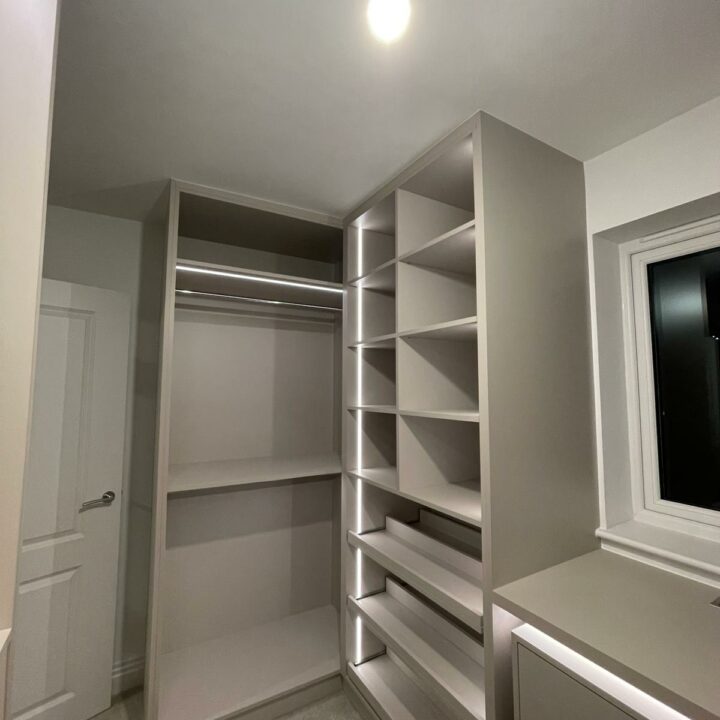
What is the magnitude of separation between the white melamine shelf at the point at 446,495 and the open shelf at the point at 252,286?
101 centimetres

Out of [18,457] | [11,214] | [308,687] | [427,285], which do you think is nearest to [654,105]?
[427,285]

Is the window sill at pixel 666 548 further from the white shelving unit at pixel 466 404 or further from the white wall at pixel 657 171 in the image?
the white wall at pixel 657 171

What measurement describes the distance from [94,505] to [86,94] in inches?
69.5

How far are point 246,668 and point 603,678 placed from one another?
1760mm

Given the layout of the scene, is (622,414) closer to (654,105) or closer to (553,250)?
(553,250)

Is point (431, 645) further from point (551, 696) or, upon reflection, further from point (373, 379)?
point (373, 379)

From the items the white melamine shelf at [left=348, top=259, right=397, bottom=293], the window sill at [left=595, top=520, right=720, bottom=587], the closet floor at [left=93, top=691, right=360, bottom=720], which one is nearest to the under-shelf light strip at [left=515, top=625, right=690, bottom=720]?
the window sill at [left=595, top=520, right=720, bottom=587]

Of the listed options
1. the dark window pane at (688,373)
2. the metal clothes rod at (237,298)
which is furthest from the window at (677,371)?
the metal clothes rod at (237,298)

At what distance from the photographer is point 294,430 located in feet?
8.59

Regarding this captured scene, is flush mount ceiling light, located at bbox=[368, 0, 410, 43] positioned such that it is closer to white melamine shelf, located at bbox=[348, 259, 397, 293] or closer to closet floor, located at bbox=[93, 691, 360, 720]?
white melamine shelf, located at bbox=[348, 259, 397, 293]

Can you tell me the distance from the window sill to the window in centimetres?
9

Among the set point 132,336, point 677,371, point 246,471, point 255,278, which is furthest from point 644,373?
point 132,336

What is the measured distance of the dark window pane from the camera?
4.83 feet

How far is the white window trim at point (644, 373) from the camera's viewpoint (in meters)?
1.52
